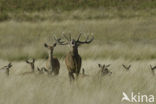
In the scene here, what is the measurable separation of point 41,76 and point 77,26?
70.0 feet

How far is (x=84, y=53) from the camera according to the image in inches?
816

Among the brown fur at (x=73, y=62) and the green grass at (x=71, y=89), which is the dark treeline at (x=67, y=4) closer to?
the green grass at (x=71, y=89)

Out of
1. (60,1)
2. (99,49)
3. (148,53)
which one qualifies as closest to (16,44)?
(99,49)

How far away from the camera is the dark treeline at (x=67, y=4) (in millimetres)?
44062

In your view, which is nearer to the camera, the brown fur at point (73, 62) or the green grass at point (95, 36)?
the brown fur at point (73, 62)

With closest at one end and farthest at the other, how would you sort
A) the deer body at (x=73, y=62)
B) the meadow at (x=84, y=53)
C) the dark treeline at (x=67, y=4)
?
the meadow at (x=84, y=53)
the deer body at (x=73, y=62)
the dark treeline at (x=67, y=4)

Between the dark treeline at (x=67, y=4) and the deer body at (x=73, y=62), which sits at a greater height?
the dark treeline at (x=67, y=4)

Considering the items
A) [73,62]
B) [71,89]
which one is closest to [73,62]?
[73,62]

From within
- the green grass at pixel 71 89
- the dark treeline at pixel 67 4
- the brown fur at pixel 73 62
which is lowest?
the green grass at pixel 71 89

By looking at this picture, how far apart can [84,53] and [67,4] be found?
25946 mm

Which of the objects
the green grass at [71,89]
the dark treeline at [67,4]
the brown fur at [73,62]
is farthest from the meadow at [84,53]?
the dark treeline at [67,4]

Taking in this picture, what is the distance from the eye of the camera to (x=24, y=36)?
92.1 feet

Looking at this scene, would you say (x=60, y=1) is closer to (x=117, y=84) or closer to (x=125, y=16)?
(x=125, y=16)

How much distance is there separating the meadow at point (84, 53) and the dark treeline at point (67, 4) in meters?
0.77
